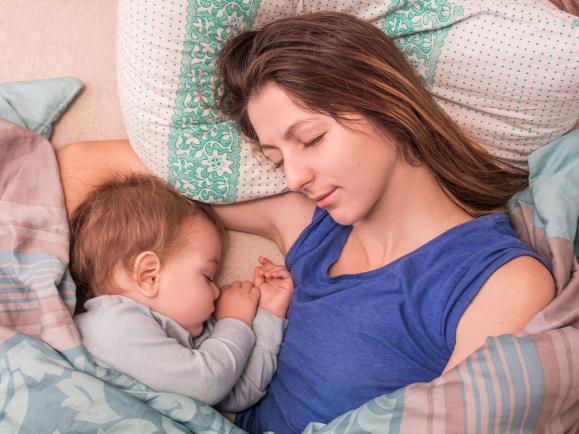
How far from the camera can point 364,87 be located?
1205 millimetres

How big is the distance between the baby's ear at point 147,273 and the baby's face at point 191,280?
1 cm

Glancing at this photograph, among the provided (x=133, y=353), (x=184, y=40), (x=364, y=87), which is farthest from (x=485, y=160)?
(x=133, y=353)

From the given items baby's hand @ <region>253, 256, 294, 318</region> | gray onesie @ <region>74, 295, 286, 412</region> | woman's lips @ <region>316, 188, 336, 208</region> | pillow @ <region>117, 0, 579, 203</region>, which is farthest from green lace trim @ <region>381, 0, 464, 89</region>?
gray onesie @ <region>74, 295, 286, 412</region>

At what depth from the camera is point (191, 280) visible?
1337mm

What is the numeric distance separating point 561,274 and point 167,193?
0.79 m

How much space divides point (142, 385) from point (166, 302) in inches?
6.9

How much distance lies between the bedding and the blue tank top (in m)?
0.10

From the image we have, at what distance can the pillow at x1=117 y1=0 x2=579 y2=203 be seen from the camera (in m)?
1.22

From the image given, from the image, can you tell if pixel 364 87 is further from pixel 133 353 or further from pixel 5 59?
pixel 5 59

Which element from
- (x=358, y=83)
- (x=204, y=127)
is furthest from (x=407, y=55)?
(x=204, y=127)

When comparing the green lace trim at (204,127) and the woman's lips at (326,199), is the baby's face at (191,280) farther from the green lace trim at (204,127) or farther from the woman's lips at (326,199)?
the woman's lips at (326,199)

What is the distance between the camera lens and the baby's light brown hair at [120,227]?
1.31 meters

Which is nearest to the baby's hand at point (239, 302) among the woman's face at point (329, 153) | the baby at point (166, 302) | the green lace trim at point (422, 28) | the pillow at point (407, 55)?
the baby at point (166, 302)

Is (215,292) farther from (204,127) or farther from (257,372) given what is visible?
(204,127)
